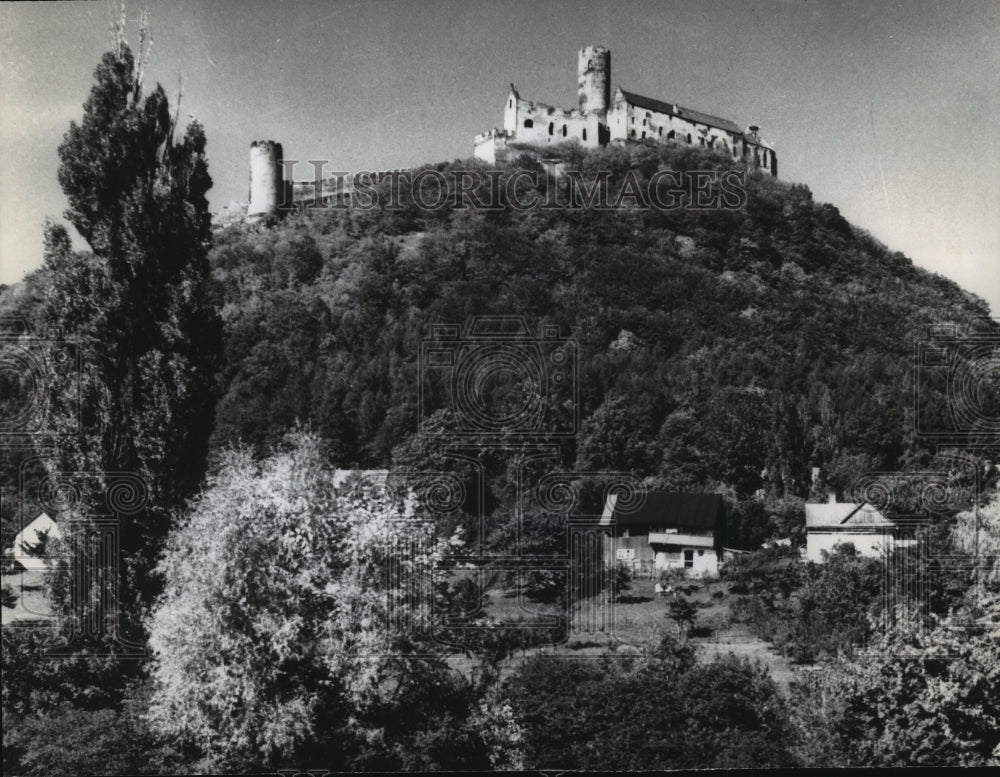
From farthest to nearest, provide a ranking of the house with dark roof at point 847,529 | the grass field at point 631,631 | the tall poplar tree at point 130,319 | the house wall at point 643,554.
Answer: the house wall at point 643,554
the house with dark roof at point 847,529
the grass field at point 631,631
the tall poplar tree at point 130,319

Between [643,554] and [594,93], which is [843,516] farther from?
[594,93]

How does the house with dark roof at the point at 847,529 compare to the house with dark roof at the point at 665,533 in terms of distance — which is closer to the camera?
the house with dark roof at the point at 847,529

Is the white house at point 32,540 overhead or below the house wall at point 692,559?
overhead

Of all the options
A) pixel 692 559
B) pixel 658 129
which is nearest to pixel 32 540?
pixel 692 559

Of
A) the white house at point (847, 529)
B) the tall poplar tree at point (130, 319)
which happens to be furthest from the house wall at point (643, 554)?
the tall poplar tree at point (130, 319)

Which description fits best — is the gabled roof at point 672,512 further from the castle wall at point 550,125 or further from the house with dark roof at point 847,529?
the castle wall at point 550,125

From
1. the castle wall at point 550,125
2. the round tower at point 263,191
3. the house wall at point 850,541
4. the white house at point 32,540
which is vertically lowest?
the house wall at point 850,541

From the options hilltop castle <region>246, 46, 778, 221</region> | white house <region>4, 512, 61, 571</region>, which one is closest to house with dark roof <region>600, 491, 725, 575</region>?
white house <region>4, 512, 61, 571</region>
